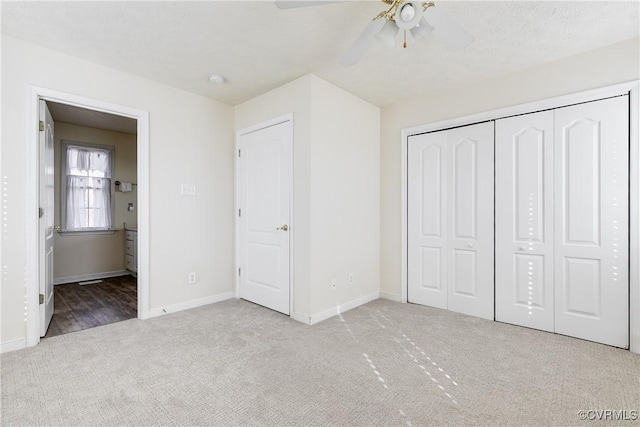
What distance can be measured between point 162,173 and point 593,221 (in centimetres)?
405

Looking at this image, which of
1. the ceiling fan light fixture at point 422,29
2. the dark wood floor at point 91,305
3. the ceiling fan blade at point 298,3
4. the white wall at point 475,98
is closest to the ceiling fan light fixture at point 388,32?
the ceiling fan light fixture at point 422,29

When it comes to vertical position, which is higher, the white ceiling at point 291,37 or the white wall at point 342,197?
the white ceiling at point 291,37

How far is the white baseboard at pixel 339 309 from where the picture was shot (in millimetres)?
3064

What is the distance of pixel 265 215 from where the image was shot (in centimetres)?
357

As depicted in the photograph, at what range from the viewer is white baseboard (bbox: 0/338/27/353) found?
2.38 m

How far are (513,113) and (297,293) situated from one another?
2.73m

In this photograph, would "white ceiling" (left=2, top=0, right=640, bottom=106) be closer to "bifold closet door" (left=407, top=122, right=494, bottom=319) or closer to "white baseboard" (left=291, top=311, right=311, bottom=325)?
"bifold closet door" (left=407, top=122, right=494, bottom=319)

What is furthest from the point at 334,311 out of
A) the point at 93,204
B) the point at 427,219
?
the point at 93,204

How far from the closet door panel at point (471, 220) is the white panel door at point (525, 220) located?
3.7 inches

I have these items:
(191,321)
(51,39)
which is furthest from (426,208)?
(51,39)

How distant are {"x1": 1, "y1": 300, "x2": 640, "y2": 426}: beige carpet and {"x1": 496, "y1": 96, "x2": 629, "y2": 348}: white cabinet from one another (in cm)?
24

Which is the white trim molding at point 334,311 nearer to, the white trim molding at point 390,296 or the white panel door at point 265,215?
the white trim molding at point 390,296

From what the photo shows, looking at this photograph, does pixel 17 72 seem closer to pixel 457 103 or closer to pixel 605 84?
pixel 457 103

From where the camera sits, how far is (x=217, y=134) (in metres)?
3.82
